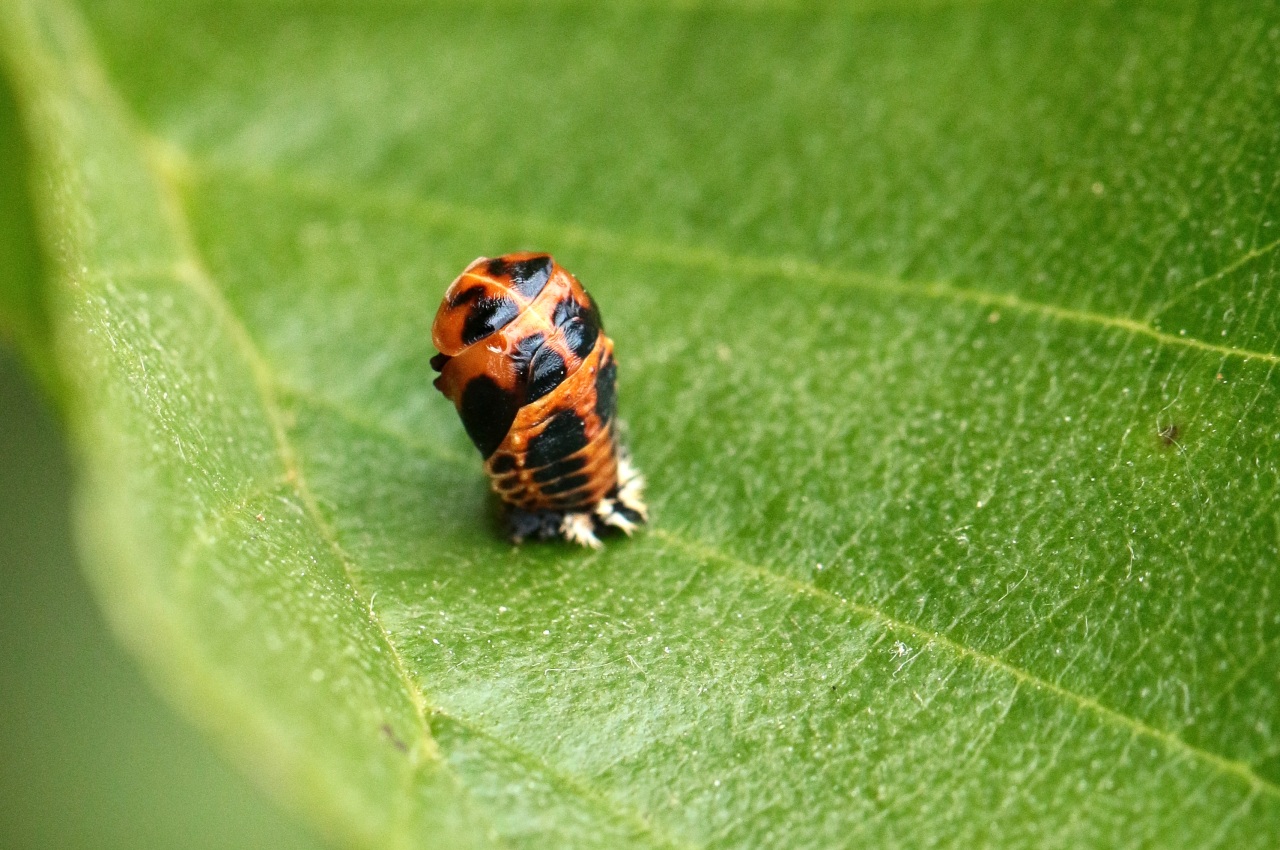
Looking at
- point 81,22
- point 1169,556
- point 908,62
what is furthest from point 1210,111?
point 81,22

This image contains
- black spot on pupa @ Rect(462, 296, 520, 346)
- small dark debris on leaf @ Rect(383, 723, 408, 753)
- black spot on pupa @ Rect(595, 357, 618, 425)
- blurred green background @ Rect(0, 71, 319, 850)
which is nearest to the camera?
small dark debris on leaf @ Rect(383, 723, 408, 753)

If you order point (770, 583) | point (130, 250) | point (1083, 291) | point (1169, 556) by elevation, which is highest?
point (130, 250)

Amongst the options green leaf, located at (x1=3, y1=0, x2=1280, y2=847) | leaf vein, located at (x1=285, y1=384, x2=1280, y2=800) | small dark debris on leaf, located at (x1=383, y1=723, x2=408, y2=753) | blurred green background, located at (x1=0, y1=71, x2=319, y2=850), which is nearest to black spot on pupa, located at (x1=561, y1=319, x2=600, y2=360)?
green leaf, located at (x1=3, y1=0, x2=1280, y2=847)

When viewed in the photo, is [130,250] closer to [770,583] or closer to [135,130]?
[135,130]

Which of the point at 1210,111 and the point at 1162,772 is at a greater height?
the point at 1210,111

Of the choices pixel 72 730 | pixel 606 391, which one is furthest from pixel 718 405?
pixel 72 730

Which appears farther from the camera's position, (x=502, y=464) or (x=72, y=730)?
(x=72, y=730)

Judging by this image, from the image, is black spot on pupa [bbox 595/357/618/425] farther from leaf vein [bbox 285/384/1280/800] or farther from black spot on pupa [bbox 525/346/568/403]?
leaf vein [bbox 285/384/1280/800]

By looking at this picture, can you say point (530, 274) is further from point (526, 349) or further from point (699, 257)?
point (699, 257)
